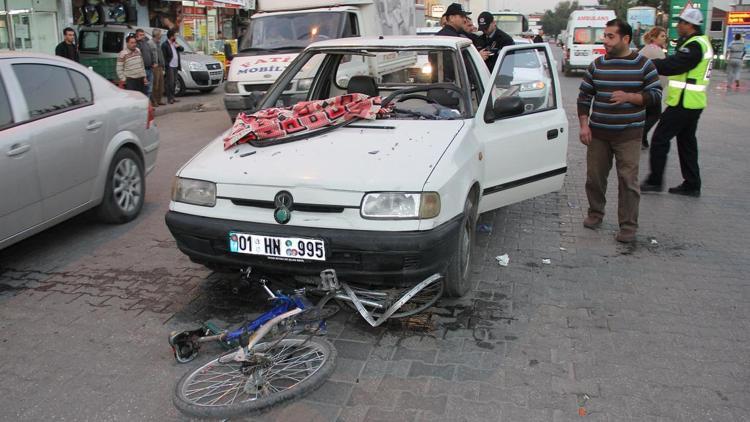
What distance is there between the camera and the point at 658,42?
30.6ft

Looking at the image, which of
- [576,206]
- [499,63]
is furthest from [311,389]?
[576,206]

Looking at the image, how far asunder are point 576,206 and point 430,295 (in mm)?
3156

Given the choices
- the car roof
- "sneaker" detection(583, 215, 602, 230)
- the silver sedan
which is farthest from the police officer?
the silver sedan

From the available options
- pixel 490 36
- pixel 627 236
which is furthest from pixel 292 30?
pixel 627 236

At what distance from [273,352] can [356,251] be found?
0.68 m

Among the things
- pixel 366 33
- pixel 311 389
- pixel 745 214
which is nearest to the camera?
pixel 311 389

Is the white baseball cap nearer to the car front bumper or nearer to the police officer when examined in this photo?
the police officer

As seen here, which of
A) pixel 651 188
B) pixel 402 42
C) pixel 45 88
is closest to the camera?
pixel 402 42

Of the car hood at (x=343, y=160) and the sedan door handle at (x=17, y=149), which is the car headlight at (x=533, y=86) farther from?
the sedan door handle at (x=17, y=149)

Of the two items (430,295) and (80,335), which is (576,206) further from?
(80,335)

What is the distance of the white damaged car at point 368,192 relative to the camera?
3.60 meters

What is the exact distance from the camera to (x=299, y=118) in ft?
14.8

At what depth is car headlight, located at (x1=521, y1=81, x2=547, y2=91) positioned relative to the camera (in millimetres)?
5617

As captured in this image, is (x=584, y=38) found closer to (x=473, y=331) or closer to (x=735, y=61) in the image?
(x=735, y=61)
